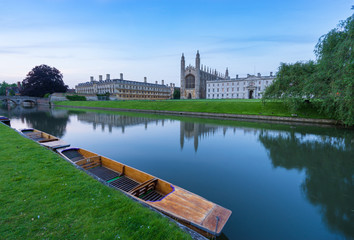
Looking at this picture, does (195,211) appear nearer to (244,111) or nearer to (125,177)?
(125,177)

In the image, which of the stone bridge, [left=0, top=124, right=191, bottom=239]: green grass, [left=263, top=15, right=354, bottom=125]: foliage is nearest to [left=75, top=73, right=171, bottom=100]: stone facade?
the stone bridge

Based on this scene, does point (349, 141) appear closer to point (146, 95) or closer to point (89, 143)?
point (89, 143)

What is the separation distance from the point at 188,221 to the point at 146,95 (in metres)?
101

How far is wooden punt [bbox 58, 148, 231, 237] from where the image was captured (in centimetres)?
398

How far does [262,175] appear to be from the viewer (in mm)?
8188

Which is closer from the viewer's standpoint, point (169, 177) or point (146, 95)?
point (169, 177)

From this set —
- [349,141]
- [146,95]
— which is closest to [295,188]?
[349,141]

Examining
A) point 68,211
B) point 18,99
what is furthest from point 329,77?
point 18,99

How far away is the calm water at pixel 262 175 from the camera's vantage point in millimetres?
4980

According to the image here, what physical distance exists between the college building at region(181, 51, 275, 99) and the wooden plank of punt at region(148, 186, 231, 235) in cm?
6896

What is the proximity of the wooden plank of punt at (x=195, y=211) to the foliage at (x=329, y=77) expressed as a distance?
19.1 metres

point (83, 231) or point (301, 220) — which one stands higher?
point (83, 231)

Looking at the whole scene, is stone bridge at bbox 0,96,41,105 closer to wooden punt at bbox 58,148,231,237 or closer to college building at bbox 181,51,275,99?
college building at bbox 181,51,275,99

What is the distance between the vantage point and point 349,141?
14555 mm
